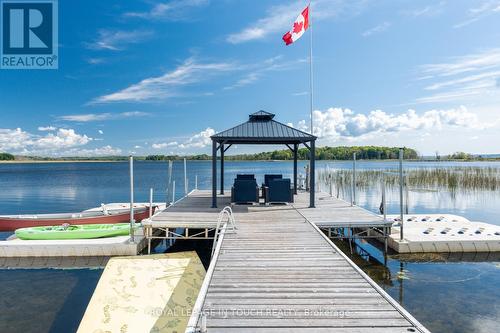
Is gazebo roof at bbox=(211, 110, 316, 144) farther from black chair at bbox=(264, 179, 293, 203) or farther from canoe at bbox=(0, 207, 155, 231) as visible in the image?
canoe at bbox=(0, 207, 155, 231)

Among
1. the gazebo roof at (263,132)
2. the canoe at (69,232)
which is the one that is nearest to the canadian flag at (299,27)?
the gazebo roof at (263,132)

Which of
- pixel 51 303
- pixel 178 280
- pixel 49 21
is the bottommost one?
pixel 51 303

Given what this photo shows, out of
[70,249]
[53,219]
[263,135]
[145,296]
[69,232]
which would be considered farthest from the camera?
[53,219]

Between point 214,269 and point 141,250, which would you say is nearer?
point 214,269

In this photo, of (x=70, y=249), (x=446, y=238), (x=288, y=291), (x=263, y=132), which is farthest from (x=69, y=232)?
(x=446, y=238)

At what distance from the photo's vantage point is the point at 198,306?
391cm

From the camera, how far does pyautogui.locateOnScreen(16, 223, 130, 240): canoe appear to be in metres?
12.0

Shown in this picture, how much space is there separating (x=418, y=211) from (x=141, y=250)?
16257 millimetres

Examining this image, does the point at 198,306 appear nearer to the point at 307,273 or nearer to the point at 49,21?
the point at 307,273

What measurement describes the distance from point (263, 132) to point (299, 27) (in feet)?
24.2

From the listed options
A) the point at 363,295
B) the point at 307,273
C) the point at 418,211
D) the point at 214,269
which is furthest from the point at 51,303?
the point at 418,211

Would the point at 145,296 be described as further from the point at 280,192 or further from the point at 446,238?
the point at 446,238

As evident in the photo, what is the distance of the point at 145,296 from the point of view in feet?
22.9

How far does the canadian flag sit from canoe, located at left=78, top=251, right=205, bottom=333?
12.0 m
